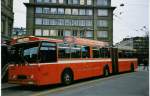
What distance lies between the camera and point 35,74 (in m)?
15.0

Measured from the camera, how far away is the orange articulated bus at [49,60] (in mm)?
15141

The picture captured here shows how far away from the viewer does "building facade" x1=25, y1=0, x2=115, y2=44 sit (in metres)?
79.2

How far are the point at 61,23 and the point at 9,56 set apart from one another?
64.5 m

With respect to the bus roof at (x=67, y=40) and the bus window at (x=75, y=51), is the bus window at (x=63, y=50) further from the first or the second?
the bus window at (x=75, y=51)

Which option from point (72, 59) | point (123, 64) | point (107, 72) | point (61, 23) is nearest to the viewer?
point (72, 59)

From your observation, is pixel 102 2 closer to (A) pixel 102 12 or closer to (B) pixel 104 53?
(A) pixel 102 12

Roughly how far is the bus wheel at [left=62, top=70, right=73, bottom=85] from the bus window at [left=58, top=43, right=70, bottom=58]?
88cm

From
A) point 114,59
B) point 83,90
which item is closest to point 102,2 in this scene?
point 114,59

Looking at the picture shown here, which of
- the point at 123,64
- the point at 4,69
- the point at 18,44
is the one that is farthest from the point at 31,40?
the point at 123,64

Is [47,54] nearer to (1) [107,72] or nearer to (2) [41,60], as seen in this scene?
(2) [41,60]

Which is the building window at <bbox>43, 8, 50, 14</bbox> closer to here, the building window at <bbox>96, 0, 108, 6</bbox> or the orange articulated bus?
the building window at <bbox>96, 0, 108, 6</bbox>

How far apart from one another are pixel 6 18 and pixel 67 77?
40.6 feet

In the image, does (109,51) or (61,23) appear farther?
(61,23)

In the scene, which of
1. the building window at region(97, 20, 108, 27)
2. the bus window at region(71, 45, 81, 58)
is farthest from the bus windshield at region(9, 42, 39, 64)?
the building window at region(97, 20, 108, 27)
